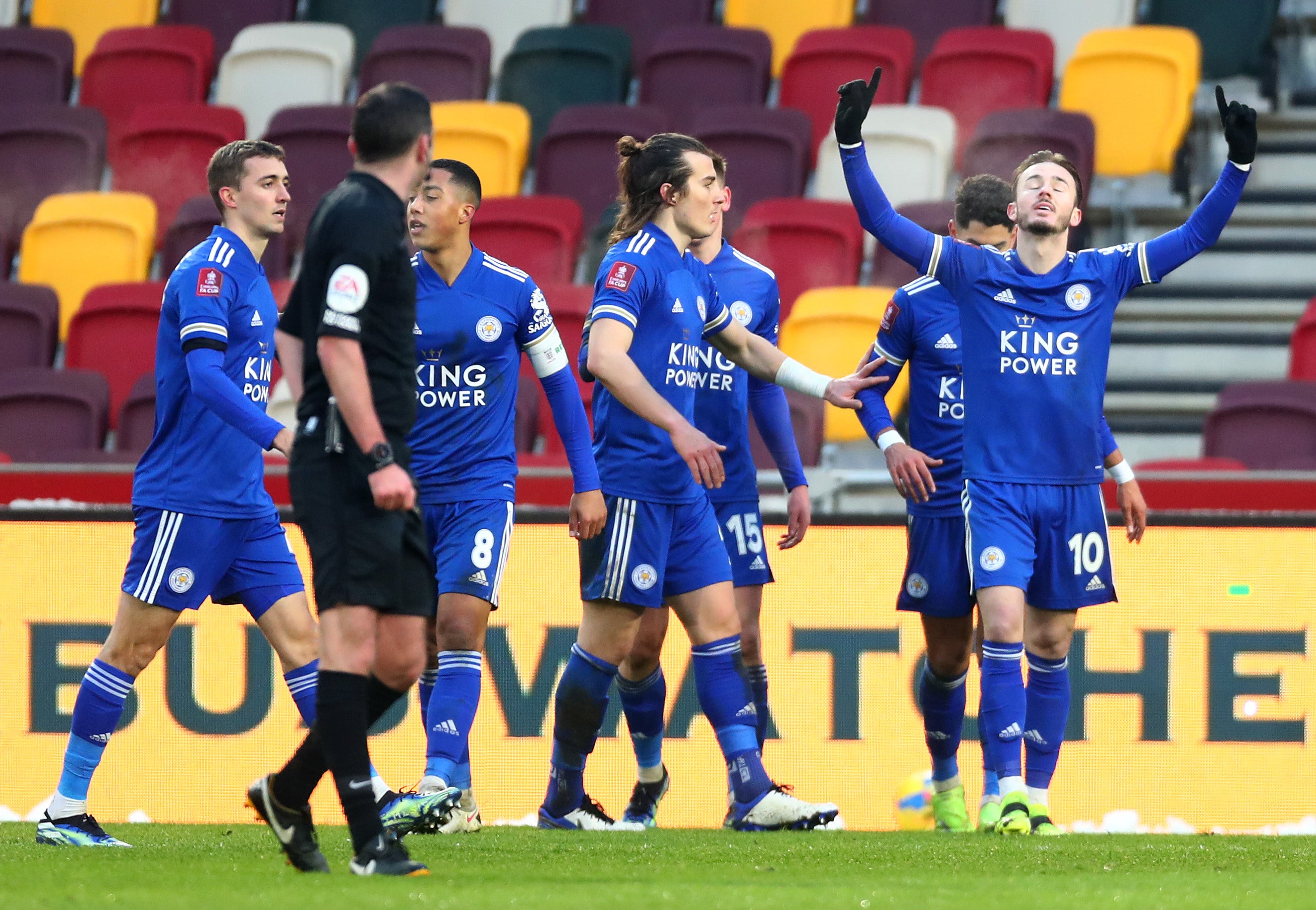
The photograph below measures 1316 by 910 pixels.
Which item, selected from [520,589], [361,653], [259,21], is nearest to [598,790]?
[520,589]

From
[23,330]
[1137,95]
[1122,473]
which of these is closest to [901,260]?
[1137,95]

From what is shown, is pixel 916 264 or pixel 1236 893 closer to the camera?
pixel 1236 893

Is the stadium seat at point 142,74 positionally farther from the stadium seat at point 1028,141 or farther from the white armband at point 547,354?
the white armband at point 547,354

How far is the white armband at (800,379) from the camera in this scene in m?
5.68

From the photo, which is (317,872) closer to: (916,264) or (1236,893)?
(1236,893)

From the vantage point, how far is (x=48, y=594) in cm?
704

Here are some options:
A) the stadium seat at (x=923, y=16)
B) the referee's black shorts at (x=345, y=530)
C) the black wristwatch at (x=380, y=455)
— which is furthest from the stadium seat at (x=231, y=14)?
the black wristwatch at (x=380, y=455)

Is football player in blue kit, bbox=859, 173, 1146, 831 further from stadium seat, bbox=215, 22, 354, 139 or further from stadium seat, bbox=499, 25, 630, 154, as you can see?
stadium seat, bbox=215, 22, 354, 139

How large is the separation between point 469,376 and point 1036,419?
180 cm

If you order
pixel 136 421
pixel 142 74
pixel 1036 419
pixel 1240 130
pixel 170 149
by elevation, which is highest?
pixel 142 74

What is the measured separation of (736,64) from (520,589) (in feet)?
21.3

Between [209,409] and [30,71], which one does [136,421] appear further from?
[30,71]

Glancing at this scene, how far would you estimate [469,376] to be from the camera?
5711mm

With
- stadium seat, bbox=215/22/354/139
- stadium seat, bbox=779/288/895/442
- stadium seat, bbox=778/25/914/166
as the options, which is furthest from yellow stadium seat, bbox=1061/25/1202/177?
stadium seat, bbox=215/22/354/139
